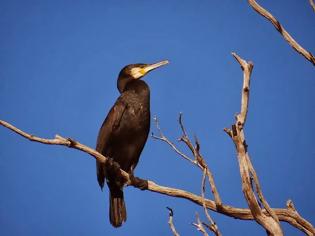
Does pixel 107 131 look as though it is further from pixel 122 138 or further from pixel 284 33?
pixel 284 33

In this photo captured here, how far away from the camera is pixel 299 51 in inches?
100

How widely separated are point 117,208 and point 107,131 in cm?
74

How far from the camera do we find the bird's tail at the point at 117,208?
4496 millimetres

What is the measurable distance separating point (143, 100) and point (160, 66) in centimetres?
51

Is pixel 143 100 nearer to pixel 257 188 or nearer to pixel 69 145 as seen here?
pixel 69 145

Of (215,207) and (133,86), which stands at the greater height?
(133,86)

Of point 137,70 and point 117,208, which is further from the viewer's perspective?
point 137,70

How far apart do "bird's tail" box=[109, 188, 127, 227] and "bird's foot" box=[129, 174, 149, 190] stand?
20.2 inches

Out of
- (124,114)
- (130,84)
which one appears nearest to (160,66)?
(130,84)

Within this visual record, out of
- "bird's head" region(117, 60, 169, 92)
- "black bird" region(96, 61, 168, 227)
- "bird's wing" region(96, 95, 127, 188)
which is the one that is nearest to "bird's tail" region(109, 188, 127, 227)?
"black bird" region(96, 61, 168, 227)

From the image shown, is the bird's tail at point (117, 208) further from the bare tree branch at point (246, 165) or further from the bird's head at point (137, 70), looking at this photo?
the bare tree branch at point (246, 165)

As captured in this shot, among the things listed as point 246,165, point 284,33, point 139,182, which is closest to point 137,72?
point 139,182

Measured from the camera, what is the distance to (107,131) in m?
4.42

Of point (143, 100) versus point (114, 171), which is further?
point (143, 100)
